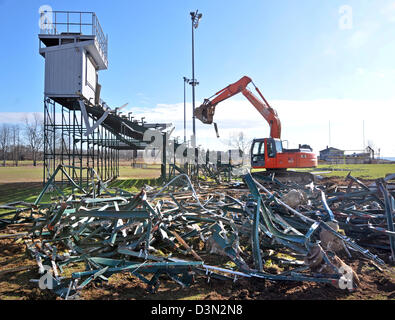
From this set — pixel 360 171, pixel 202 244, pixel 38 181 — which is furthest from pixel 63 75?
pixel 360 171

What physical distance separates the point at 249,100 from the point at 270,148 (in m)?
3.83

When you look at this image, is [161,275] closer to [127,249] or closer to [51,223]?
[127,249]

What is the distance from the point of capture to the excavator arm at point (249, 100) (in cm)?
1650

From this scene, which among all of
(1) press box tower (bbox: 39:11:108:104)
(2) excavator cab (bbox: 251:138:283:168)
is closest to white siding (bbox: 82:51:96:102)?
(1) press box tower (bbox: 39:11:108:104)

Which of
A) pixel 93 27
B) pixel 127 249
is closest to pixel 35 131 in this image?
pixel 93 27

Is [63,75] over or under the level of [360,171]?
over

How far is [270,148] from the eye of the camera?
15.2 m

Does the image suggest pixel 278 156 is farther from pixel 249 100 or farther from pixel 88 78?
pixel 88 78

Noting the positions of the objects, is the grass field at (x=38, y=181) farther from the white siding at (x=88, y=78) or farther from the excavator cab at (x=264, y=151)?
the excavator cab at (x=264, y=151)

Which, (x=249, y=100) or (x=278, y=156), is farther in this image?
(x=249, y=100)
